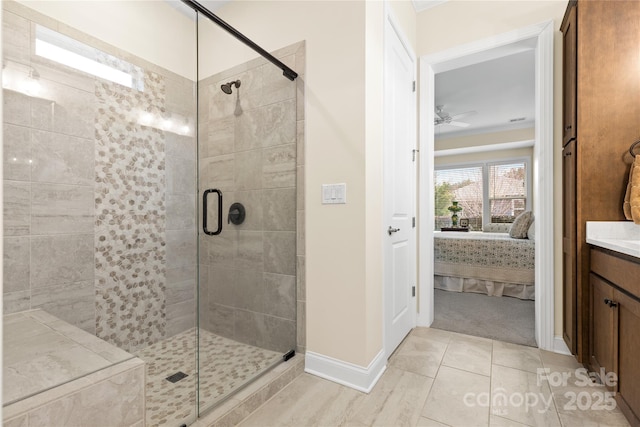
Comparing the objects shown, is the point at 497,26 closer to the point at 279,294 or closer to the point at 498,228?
the point at 279,294

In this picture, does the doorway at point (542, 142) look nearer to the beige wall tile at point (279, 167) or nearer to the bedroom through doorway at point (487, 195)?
the bedroom through doorway at point (487, 195)

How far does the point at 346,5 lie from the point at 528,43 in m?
1.50

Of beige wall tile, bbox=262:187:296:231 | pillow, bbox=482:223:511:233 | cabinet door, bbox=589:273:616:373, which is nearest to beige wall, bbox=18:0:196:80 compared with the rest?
beige wall tile, bbox=262:187:296:231

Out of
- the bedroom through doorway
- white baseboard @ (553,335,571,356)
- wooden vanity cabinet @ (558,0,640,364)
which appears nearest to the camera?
wooden vanity cabinet @ (558,0,640,364)

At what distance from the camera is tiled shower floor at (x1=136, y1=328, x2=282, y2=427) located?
1565 mm

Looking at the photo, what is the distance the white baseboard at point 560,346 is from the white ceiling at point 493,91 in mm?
2635

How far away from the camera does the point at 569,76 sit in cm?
205

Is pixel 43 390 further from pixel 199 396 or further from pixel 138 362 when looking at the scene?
pixel 199 396

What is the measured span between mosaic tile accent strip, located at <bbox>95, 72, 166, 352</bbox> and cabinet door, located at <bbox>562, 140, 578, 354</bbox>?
9.07 feet

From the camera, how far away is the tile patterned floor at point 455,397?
1529 millimetres

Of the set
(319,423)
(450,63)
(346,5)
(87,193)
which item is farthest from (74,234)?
(450,63)

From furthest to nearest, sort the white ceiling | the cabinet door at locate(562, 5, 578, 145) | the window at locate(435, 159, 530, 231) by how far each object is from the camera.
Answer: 1. the window at locate(435, 159, 530, 231)
2. the white ceiling
3. the cabinet door at locate(562, 5, 578, 145)

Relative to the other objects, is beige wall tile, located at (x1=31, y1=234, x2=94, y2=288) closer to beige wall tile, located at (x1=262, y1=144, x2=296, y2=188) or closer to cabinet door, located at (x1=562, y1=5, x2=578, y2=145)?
beige wall tile, located at (x1=262, y1=144, x2=296, y2=188)

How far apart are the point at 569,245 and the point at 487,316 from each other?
3.97 feet
